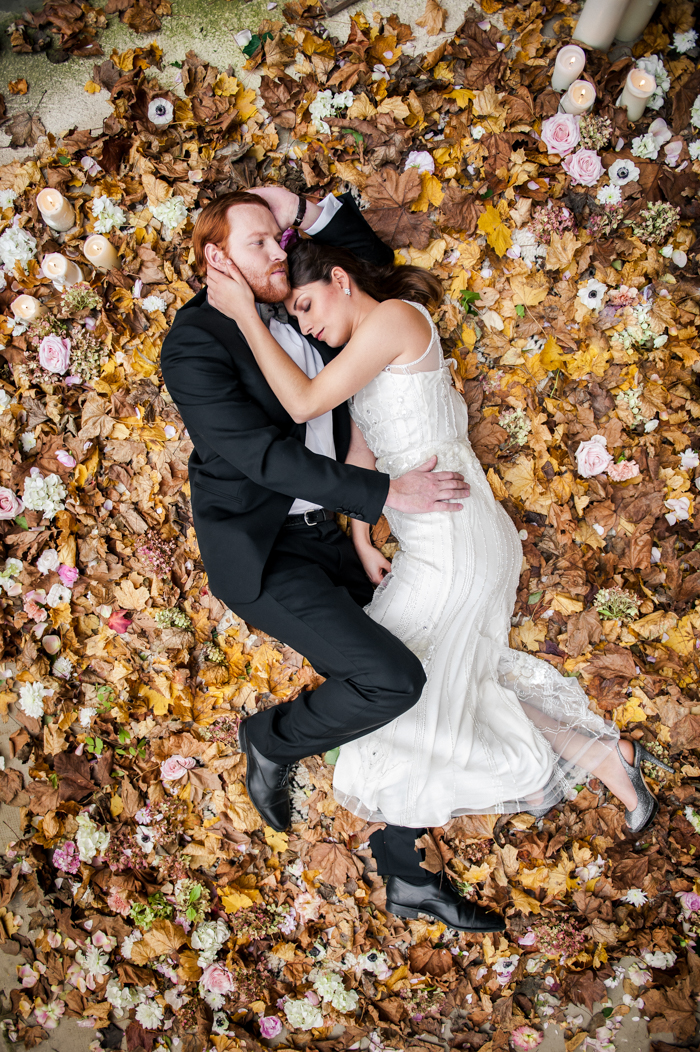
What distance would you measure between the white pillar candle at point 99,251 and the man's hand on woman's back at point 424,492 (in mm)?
1716

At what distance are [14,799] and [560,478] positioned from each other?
116 inches

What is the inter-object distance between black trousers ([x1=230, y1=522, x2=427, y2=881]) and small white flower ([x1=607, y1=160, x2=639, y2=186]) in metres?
2.07

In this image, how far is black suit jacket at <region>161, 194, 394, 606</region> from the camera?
210 centimetres

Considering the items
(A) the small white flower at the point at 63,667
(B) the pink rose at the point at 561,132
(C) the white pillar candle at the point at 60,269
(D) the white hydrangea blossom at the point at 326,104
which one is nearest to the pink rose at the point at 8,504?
(A) the small white flower at the point at 63,667

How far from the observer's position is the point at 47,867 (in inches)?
109

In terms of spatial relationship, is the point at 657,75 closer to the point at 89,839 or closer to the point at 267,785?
the point at 267,785

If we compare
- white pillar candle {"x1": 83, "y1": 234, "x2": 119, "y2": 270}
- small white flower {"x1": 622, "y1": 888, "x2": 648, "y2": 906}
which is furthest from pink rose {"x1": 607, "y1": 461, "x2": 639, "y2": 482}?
white pillar candle {"x1": 83, "y1": 234, "x2": 119, "y2": 270}

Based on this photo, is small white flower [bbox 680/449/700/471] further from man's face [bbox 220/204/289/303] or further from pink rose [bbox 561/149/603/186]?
man's face [bbox 220/204/289/303]

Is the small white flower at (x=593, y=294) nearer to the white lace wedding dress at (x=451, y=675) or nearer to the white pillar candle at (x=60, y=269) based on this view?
the white lace wedding dress at (x=451, y=675)

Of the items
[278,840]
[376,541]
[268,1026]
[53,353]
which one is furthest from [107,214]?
[268,1026]

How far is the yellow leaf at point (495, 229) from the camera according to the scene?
271 centimetres

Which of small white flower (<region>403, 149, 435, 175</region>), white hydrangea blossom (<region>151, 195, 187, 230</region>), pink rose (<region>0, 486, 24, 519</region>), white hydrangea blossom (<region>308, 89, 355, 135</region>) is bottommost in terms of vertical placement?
pink rose (<region>0, 486, 24, 519</region>)

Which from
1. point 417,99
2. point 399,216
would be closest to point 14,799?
point 399,216

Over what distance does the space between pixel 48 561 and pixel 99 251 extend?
1.45 metres
